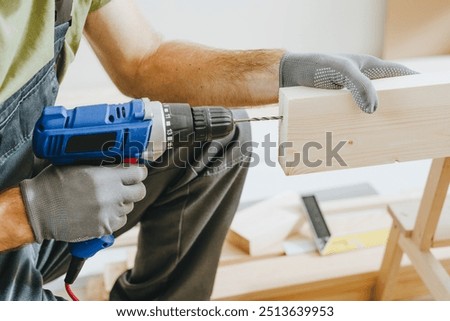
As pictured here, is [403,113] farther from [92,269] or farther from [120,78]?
[92,269]

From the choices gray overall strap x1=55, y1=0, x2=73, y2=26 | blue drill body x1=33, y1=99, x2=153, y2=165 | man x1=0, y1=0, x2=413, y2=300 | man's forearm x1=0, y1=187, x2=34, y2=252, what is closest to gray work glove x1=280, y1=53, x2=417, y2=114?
man x1=0, y1=0, x2=413, y2=300

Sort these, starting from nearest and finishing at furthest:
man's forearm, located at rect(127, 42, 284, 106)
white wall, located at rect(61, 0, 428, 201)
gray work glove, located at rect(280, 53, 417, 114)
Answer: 1. gray work glove, located at rect(280, 53, 417, 114)
2. man's forearm, located at rect(127, 42, 284, 106)
3. white wall, located at rect(61, 0, 428, 201)

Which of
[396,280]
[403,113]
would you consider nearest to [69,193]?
[403,113]

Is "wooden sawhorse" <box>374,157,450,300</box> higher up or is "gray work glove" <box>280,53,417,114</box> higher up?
"gray work glove" <box>280,53,417,114</box>

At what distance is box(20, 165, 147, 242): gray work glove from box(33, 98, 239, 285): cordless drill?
0.08 ft

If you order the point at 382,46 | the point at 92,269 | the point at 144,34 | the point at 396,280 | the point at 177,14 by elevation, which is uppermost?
the point at 144,34

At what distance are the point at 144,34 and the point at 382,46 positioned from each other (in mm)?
1147

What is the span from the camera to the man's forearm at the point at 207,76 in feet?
3.47

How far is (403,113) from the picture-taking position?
0.86 m

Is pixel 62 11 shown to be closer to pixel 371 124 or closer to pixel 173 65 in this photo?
pixel 173 65

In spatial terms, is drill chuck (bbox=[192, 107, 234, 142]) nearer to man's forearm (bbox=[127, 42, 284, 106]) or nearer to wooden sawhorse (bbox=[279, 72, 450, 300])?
wooden sawhorse (bbox=[279, 72, 450, 300])

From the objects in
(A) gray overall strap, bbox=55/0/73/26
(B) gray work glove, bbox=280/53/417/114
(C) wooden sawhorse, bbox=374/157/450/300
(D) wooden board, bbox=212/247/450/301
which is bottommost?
(D) wooden board, bbox=212/247/450/301

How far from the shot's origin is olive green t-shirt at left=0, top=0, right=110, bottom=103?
0.82 metres
